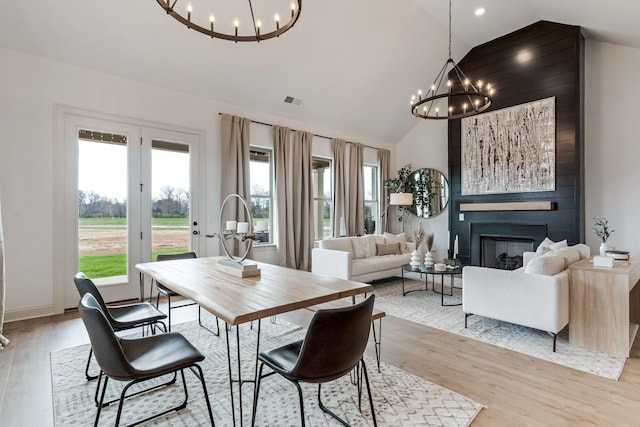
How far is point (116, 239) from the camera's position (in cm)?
437

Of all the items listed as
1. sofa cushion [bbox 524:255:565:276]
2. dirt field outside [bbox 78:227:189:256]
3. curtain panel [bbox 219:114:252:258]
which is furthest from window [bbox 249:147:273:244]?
sofa cushion [bbox 524:255:565:276]

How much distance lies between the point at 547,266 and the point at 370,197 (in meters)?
4.83

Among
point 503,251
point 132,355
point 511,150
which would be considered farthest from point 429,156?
point 132,355

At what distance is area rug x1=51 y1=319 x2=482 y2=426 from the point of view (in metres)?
1.94

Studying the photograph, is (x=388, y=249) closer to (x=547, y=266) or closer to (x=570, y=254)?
(x=570, y=254)

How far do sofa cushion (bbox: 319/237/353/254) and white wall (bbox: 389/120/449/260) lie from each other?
2489 millimetres

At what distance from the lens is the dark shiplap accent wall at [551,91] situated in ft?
16.5

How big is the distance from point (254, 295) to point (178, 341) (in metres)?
0.54

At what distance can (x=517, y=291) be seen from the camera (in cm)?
312

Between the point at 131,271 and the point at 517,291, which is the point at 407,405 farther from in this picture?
the point at 131,271

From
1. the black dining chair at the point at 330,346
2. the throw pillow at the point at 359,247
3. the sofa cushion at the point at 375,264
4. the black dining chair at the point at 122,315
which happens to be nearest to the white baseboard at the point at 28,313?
the black dining chair at the point at 122,315

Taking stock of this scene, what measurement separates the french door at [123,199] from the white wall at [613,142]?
6.11 metres

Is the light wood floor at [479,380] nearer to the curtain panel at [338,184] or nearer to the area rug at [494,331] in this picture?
the area rug at [494,331]

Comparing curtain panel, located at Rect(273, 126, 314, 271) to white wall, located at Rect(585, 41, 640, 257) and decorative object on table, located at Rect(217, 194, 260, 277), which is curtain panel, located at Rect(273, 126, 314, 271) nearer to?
decorative object on table, located at Rect(217, 194, 260, 277)
